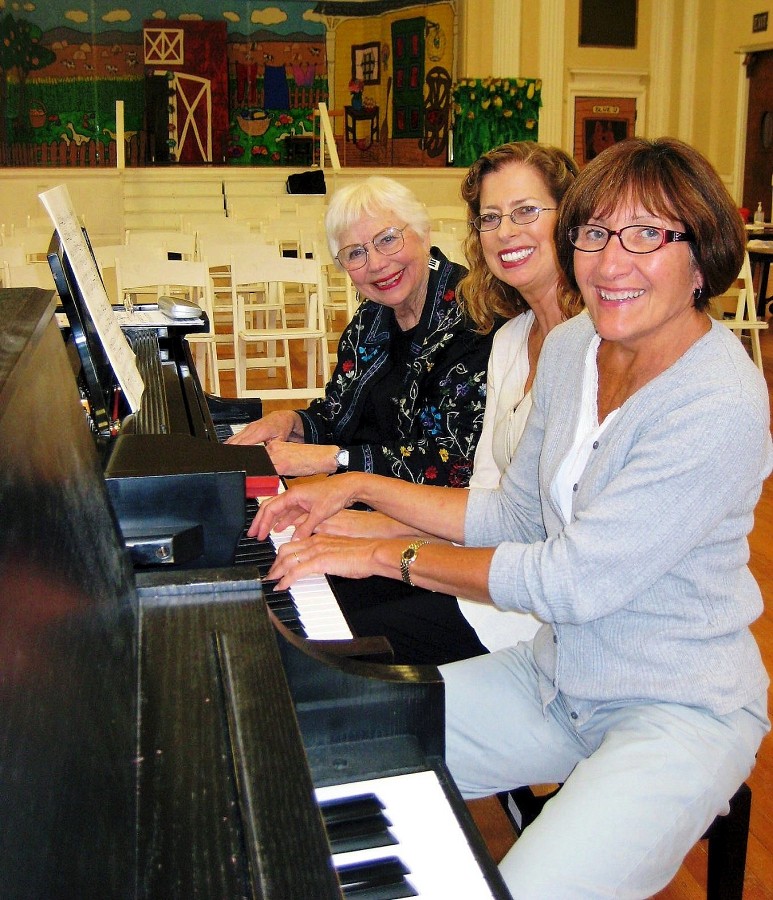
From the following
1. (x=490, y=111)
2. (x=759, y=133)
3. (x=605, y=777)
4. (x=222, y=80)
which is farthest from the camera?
(x=222, y=80)

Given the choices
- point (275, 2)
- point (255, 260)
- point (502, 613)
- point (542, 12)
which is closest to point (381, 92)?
point (275, 2)

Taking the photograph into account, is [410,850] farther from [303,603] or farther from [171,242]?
[171,242]

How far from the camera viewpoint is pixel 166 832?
714 millimetres

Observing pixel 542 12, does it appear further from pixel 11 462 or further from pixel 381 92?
pixel 11 462

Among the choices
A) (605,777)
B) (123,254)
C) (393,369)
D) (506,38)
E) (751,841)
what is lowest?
(751,841)

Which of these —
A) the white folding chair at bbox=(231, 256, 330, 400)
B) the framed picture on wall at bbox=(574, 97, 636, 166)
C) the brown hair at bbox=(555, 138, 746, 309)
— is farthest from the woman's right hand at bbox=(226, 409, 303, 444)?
the framed picture on wall at bbox=(574, 97, 636, 166)

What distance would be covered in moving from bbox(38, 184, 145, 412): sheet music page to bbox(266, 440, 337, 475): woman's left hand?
45 cm

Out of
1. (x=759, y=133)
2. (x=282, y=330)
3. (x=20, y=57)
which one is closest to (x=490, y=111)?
(x=759, y=133)

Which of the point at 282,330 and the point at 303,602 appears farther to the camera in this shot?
the point at 282,330

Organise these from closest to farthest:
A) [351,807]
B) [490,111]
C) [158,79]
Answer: [351,807] < [490,111] < [158,79]

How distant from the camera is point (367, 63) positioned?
14.9 meters

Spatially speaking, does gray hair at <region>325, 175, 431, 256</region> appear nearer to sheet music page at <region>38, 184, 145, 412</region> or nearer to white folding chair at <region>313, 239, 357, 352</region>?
sheet music page at <region>38, 184, 145, 412</region>

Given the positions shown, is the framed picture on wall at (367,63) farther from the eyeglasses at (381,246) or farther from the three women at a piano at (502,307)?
the three women at a piano at (502,307)

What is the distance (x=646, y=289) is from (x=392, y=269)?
119 cm
